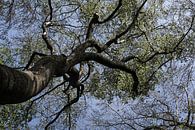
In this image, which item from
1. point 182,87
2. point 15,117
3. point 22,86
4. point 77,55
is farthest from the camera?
point 182,87

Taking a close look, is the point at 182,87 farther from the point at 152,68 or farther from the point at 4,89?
the point at 4,89

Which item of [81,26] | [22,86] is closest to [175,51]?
[81,26]

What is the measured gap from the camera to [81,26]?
14.4 meters

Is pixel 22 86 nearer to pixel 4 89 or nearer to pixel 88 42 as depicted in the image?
pixel 4 89

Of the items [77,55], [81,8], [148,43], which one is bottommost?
[77,55]

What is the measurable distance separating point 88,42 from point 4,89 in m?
5.08

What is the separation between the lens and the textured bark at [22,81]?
4.60m

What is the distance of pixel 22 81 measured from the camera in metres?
5.01

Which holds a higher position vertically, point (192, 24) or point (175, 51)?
point (192, 24)

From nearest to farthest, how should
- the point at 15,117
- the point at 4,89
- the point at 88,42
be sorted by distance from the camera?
1. the point at 4,89
2. the point at 88,42
3. the point at 15,117

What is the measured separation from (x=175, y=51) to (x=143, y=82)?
1.83 m

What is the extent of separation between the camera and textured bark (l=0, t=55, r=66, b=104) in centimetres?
460

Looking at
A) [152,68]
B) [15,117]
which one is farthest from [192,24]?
[15,117]

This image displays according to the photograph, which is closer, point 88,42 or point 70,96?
point 88,42
